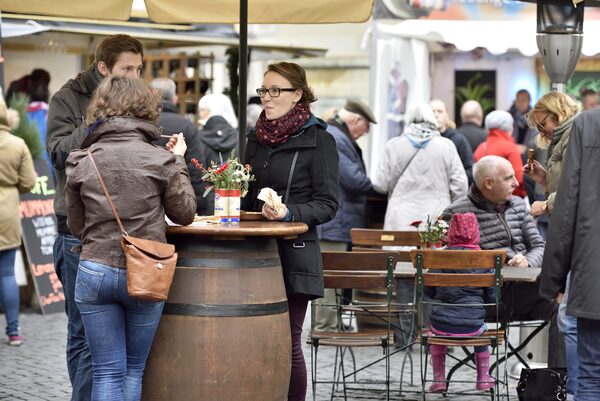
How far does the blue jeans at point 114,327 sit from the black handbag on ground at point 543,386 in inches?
102

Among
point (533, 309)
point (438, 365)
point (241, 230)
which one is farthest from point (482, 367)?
point (241, 230)

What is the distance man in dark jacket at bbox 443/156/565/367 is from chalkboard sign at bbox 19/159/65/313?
4.39 m

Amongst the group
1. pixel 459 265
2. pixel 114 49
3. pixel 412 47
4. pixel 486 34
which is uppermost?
pixel 486 34

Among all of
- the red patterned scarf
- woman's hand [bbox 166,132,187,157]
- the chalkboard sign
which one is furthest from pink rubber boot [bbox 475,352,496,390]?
the chalkboard sign

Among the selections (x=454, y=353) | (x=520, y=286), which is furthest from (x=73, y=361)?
(x=454, y=353)

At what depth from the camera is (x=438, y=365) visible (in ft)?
26.4

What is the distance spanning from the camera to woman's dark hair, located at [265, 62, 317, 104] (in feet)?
20.5

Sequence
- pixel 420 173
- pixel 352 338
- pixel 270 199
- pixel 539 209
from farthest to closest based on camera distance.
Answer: pixel 420 173, pixel 352 338, pixel 539 209, pixel 270 199

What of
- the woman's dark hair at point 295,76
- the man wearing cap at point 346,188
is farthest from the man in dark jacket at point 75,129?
the man wearing cap at point 346,188

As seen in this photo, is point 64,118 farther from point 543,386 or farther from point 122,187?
point 543,386

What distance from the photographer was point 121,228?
5316 mm

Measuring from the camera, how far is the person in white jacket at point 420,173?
33.3ft

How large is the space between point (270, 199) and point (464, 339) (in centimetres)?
212

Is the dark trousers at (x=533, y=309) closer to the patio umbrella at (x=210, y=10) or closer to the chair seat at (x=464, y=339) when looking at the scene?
the chair seat at (x=464, y=339)
